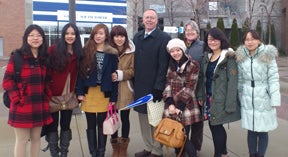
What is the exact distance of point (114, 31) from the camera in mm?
4703

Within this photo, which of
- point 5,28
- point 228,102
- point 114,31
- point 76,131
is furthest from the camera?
point 5,28

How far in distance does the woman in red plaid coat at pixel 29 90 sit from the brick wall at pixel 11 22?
30864 millimetres

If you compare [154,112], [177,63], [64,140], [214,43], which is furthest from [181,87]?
[64,140]

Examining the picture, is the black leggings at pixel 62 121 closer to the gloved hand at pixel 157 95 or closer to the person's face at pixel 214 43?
the gloved hand at pixel 157 95

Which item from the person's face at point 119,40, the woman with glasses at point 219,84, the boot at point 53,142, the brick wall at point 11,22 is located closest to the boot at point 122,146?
the boot at point 53,142

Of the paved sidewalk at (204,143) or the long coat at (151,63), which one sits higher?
the long coat at (151,63)

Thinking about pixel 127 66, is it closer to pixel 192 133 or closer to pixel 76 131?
pixel 192 133

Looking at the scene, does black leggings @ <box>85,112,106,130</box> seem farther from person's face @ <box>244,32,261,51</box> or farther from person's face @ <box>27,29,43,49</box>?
person's face @ <box>244,32,261,51</box>

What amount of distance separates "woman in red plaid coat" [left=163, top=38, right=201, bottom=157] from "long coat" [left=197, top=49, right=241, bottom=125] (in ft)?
0.75

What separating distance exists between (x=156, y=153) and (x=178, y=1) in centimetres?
2338

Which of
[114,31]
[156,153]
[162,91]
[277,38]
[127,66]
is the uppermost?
[277,38]

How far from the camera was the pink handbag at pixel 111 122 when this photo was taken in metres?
4.47

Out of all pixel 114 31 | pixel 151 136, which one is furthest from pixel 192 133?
pixel 114 31

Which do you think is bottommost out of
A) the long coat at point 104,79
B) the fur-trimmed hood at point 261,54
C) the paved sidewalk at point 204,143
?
the paved sidewalk at point 204,143
